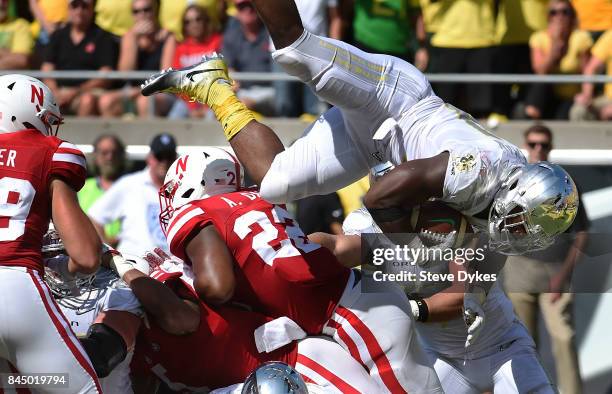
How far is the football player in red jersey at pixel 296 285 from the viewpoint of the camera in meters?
4.57

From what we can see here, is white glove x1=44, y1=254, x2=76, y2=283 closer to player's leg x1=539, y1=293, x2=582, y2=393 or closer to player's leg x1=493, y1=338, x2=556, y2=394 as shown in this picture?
player's leg x1=493, y1=338, x2=556, y2=394

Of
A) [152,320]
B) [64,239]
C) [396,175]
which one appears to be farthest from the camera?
[152,320]

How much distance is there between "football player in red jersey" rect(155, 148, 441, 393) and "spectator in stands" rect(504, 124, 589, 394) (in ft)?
4.91

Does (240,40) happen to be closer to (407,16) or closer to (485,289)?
(407,16)

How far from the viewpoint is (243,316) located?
4.68 meters

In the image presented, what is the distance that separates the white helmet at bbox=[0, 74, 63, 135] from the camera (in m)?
4.16

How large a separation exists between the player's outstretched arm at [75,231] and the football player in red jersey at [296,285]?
563 millimetres

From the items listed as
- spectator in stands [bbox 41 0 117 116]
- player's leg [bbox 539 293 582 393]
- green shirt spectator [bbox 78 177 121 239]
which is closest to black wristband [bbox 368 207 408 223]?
player's leg [bbox 539 293 582 393]

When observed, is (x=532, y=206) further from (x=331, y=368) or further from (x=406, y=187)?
(x=331, y=368)

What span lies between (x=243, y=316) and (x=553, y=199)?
4.35 feet

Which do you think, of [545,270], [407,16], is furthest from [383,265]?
[407,16]

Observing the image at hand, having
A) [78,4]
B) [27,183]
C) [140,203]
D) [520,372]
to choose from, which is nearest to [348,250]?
[520,372]

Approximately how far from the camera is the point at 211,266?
447 cm

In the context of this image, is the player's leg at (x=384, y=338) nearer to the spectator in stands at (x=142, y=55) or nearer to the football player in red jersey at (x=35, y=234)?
the football player in red jersey at (x=35, y=234)
